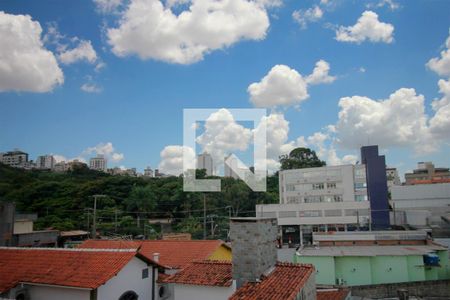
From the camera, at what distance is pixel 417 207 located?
4566cm

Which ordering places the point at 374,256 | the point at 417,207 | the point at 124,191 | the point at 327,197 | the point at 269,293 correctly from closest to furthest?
the point at 269,293 < the point at 374,256 < the point at 417,207 < the point at 327,197 < the point at 124,191

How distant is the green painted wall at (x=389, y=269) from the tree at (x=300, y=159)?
47.8m

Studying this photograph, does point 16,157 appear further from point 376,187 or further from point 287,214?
point 376,187

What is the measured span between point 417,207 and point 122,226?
125 feet

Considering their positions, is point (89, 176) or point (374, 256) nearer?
point (374, 256)

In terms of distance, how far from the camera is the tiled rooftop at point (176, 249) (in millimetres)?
16386

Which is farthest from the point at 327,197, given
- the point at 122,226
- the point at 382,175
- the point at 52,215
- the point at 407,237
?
the point at 52,215

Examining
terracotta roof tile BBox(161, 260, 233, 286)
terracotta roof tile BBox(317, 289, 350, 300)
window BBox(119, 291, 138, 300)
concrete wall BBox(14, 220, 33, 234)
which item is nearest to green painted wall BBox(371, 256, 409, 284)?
terracotta roof tile BBox(317, 289, 350, 300)

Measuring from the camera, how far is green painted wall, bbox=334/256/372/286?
61.7 ft

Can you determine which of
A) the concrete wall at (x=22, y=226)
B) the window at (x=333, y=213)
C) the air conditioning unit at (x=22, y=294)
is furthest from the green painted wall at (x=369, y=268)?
the window at (x=333, y=213)

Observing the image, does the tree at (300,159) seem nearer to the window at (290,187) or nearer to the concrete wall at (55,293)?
the window at (290,187)

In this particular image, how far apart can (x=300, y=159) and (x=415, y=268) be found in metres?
49.6

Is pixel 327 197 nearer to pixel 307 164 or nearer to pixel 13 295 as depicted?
pixel 307 164

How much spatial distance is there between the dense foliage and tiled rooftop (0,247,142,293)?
28.6 m
